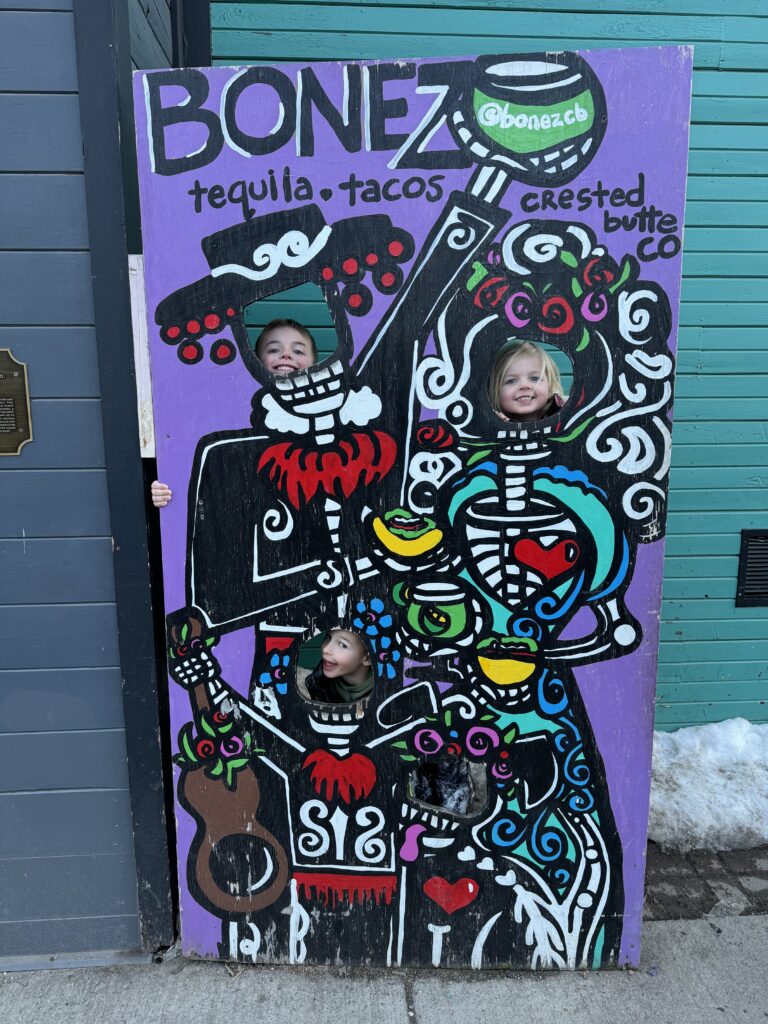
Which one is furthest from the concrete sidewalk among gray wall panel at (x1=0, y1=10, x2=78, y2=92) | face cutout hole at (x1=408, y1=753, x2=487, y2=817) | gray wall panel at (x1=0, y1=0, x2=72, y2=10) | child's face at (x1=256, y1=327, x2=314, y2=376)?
gray wall panel at (x1=0, y1=0, x2=72, y2=10)

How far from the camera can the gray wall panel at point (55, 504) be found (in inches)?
80.9

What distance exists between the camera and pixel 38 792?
2205 mm

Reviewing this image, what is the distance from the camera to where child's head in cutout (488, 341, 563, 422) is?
205 centimetres

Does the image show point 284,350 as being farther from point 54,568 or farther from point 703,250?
point 703,250

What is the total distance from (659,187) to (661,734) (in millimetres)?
2340

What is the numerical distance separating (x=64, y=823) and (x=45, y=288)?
165 centimetres

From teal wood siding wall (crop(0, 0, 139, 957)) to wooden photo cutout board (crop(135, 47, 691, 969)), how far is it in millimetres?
221

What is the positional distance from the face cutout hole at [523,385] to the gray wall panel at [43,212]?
4.08ft

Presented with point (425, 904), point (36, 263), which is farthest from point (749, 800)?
point (36, 263)

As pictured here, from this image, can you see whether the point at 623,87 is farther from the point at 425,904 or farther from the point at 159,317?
the point at 425,904

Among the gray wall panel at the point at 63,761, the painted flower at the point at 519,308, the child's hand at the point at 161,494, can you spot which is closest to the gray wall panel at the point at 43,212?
the child's hand at the point at 161,494

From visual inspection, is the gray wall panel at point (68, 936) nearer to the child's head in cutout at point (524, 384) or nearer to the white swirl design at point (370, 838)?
the white swirl design at point (370, 838)

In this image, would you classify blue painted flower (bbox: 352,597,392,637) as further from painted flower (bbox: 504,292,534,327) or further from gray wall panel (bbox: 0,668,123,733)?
painted flower (bbox: 504,292,534,327)

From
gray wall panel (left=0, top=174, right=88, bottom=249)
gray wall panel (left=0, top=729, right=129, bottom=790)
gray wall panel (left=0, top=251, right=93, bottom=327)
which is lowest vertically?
gray wall panel (left=0, top=729, right=129, bottom=790)
